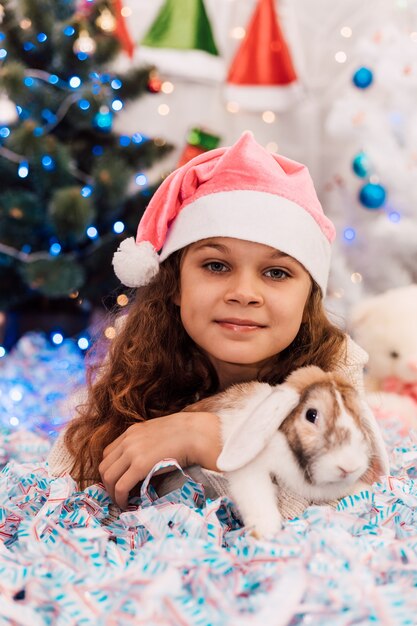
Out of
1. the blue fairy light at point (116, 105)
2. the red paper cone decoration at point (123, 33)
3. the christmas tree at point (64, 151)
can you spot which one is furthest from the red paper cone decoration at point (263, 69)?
the blue fairy light at point (116, 105)

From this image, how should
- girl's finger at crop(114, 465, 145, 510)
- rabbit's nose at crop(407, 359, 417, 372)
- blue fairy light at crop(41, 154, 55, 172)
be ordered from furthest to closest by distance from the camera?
1. blue fairy light at crop(41, 154, 55, 172)
2. rabbit's nose at crop(407, 359, 417, 372)
3. girl's finger at crop(114, 465, 145, 510)

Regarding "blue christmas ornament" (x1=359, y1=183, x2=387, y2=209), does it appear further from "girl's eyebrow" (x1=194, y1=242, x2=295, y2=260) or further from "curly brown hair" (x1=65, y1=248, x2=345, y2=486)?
"girl's eyebrow" (x1=194, y1=242, x2=295, y2=260)

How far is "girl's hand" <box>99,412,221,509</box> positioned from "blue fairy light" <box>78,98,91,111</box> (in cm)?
175

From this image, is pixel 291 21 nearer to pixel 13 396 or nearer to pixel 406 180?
pixel 406 180

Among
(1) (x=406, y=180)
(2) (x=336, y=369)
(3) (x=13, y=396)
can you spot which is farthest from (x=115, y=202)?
(2) (x=336, y=369)

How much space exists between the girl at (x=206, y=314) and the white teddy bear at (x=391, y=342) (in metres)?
0.77

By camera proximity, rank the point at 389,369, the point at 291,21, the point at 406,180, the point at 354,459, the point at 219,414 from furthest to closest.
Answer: the point at 291,21, the point at 406,180, the point at 389,369, the point at 219,414, the point at 354,459

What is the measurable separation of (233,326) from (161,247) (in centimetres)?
21

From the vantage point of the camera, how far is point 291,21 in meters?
3.01

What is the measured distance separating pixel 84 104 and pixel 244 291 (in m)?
1.73

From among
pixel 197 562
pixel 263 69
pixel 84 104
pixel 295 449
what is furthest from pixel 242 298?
pixel 263 69

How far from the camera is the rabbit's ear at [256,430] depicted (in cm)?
84

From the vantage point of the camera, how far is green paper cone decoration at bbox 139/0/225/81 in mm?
2975

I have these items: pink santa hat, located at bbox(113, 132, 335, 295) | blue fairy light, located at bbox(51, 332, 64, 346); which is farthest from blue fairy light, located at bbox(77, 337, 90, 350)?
pink santa hat, located at bbox(113, 132, 335, 295)
